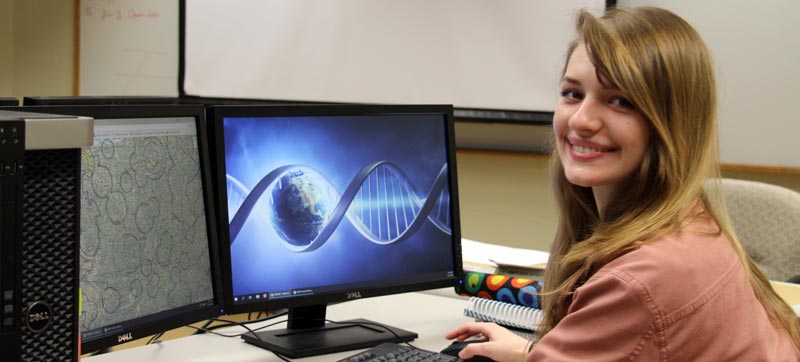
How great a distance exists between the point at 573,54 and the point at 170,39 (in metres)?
3.14

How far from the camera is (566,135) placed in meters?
1.35

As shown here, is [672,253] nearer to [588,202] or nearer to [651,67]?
[651,67]

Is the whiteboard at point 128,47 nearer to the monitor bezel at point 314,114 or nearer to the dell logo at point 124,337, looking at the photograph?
the monitor bezel at point 314,114

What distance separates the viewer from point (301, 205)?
5.13 ft

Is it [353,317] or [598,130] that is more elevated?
[598,130]

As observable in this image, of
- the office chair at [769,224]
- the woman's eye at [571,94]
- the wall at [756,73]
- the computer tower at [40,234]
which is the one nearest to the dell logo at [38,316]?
the computer tower at [40,234]

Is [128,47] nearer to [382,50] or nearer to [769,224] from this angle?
[382,50]

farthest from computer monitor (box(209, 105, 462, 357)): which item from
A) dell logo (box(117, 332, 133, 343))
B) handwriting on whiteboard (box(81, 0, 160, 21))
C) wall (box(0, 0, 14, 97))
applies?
wall (box(0, 0, 14, 97))

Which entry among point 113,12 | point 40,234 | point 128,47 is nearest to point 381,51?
point 128,47

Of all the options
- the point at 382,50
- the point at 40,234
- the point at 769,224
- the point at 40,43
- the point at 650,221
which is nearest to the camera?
the point at 40,234

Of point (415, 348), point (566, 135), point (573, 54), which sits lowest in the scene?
point (415, 348)

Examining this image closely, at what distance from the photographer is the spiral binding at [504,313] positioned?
1729 mm

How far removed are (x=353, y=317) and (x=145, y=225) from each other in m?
0.60

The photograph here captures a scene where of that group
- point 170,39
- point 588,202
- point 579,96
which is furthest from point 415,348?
point 170,39
